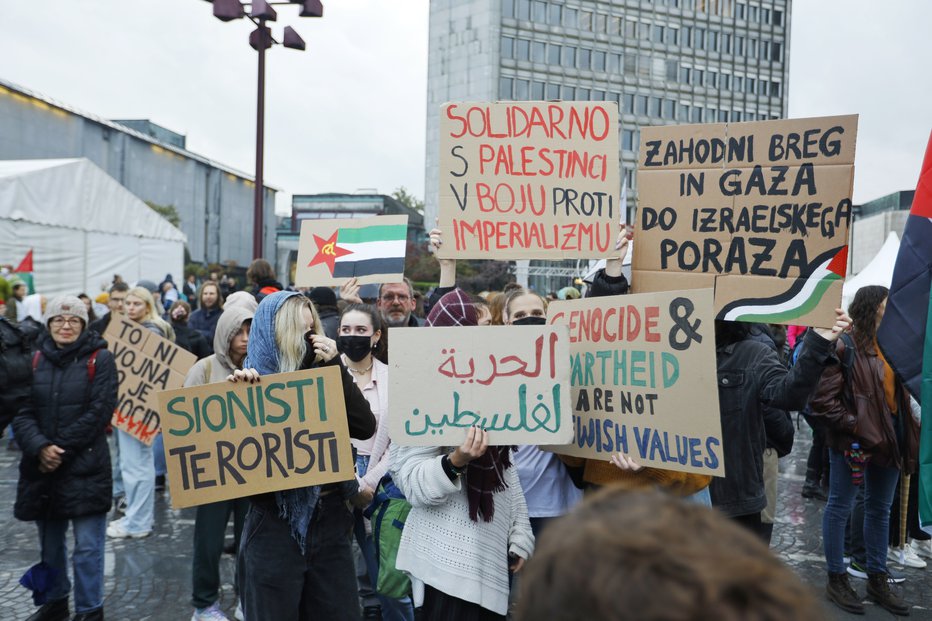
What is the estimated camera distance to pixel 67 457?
4480mm

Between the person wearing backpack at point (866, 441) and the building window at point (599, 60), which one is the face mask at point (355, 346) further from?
the building window at point (599, 60)

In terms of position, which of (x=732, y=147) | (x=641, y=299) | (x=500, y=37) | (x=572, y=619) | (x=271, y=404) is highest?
(x=500, y=37)

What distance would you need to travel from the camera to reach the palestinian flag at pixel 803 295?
3.46 m

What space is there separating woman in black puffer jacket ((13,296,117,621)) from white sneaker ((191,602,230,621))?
57 cm

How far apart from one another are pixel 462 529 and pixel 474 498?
5.1 inches

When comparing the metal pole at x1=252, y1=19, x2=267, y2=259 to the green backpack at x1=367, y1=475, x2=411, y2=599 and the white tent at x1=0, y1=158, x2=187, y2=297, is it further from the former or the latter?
the green backpack at x1=367, y1=475, x2=411, y2=599

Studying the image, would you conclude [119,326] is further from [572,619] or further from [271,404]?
[572,619]

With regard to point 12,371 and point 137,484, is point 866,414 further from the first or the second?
point 137,484

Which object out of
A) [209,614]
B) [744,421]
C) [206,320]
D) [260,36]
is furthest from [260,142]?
[744,421]

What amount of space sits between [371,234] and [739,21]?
267ft

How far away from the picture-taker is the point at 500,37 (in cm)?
6781

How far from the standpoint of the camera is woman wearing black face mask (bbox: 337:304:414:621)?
412cm

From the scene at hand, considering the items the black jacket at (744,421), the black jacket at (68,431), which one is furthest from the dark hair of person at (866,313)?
the black jacket at (68,431)

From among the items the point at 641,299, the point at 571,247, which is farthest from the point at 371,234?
A: the point at 641,299
